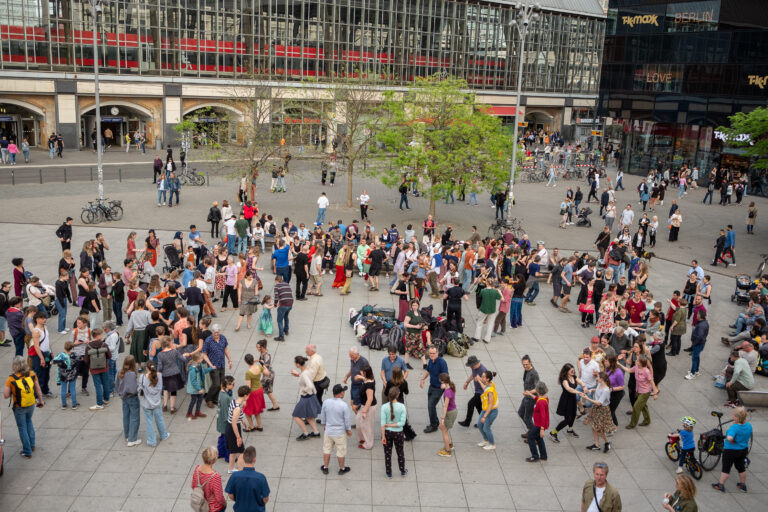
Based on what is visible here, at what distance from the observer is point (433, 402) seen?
1216 cm

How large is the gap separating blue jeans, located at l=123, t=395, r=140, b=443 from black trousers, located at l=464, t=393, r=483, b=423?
227 inches

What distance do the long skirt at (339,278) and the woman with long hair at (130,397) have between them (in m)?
9.64

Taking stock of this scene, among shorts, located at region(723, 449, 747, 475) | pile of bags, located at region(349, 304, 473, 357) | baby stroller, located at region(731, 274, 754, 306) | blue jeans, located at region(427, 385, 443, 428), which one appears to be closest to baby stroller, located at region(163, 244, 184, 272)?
pile of bags, located at region(349, 304, 473, 357)

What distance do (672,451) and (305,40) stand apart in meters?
53.6

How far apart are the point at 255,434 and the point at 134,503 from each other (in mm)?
2550

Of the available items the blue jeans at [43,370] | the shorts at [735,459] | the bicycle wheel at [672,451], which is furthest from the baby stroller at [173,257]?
the shorts at [735,459]

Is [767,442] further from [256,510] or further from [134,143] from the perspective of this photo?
[134,143]

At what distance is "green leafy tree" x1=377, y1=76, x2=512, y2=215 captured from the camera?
28.1 meters

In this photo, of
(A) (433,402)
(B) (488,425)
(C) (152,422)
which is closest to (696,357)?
(B) (488,425)

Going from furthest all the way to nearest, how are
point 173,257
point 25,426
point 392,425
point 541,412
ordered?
point 173,257, point 541,412, point 25,426, point 392,425

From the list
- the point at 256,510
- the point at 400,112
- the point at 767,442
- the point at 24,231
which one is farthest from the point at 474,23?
the point at 256,510

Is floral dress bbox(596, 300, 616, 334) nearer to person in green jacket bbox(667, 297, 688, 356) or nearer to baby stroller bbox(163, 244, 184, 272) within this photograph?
person in green jacket bbox(667, 297, 688, 356)

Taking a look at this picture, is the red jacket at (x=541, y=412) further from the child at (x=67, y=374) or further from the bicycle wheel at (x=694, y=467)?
the child at (x=67, y=374)

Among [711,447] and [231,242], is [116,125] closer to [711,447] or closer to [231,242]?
[231,242]
